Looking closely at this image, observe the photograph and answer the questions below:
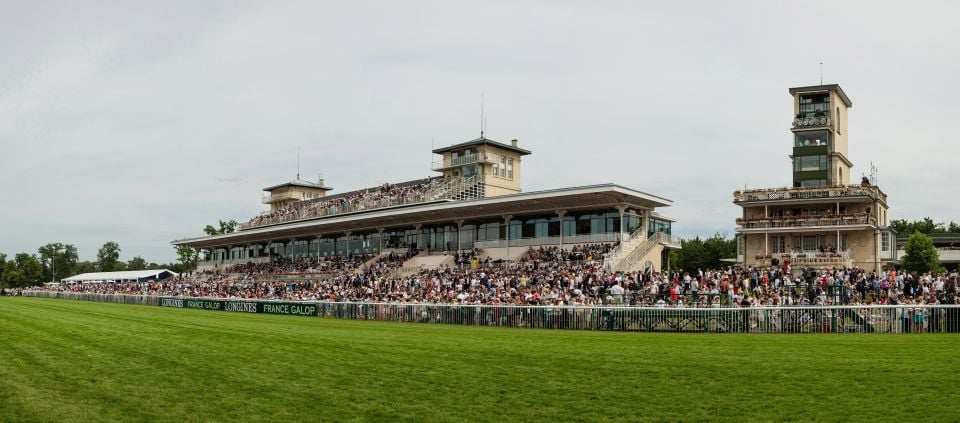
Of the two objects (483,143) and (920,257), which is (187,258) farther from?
(920,257)

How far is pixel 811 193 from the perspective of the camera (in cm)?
4700

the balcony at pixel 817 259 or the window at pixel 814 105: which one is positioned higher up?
the window at pixel 814 105

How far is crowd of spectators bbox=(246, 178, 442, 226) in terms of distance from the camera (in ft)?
193

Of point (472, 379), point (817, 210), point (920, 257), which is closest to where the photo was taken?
point (472, 379)

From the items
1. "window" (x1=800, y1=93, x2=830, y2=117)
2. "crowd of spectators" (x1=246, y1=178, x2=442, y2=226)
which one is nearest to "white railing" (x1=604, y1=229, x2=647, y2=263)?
"window" (x1=800, y1=93, x2=830, y2=117)

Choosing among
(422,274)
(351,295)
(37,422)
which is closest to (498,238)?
(422,274)

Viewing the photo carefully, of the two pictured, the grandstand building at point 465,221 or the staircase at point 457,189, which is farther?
the staircase at point 457,189

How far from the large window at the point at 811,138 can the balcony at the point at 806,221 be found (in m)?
7.93

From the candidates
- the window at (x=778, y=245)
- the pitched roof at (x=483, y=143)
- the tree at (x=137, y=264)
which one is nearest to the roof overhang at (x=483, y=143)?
the pitched roof at (x=483, y=143)

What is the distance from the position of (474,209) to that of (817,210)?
20335 millimetres

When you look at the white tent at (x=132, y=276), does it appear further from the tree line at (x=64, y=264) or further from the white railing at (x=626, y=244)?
the white railing at (x=626, y=244)

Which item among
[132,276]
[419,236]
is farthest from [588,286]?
[132,276]

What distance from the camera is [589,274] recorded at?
3216cm

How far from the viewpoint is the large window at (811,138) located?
52.3 metres
